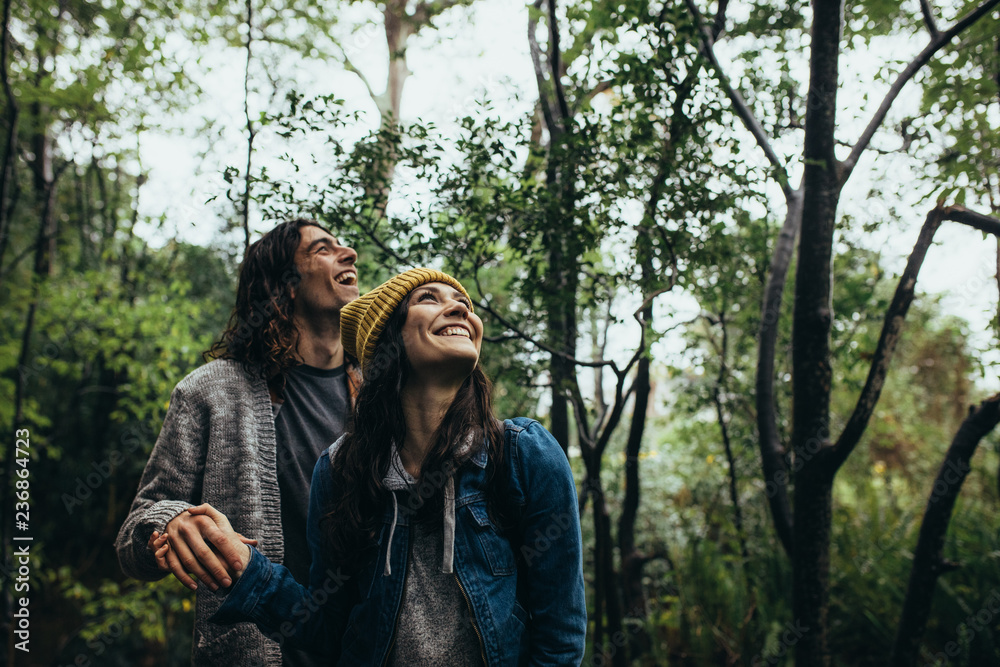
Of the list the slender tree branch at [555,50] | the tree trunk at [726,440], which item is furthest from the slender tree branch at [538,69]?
the tree trunk at [726,440]

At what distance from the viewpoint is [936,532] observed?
268 centimetres

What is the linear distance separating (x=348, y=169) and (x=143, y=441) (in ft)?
18.4

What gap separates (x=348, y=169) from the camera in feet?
8.36

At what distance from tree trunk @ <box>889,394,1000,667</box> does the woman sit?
7.45ft

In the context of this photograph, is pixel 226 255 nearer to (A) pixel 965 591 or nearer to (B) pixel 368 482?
(B) pixel 368 482

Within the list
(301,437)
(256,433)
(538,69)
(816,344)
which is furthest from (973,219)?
(256,433)

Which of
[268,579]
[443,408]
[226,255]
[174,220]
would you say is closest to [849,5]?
[443,408]

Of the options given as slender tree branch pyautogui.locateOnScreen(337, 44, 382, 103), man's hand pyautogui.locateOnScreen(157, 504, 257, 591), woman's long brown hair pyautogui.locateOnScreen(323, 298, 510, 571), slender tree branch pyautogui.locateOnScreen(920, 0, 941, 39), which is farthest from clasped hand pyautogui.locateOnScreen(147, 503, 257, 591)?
slender tree branch pyautogui.locateOnScreen(337, 44, 382, 103)

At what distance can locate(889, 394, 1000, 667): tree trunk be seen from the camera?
8.53 feet

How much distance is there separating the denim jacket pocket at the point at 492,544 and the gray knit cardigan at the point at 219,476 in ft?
2.70

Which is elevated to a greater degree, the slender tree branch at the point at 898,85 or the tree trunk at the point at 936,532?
the slender tree branch at the point at 898,85

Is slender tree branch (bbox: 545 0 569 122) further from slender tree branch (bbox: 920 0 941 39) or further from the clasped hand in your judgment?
the clasped hand

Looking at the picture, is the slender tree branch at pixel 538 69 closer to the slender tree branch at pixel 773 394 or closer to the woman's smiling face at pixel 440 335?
the slender tree branch at pixel 773 394

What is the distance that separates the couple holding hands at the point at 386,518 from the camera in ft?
4.52
